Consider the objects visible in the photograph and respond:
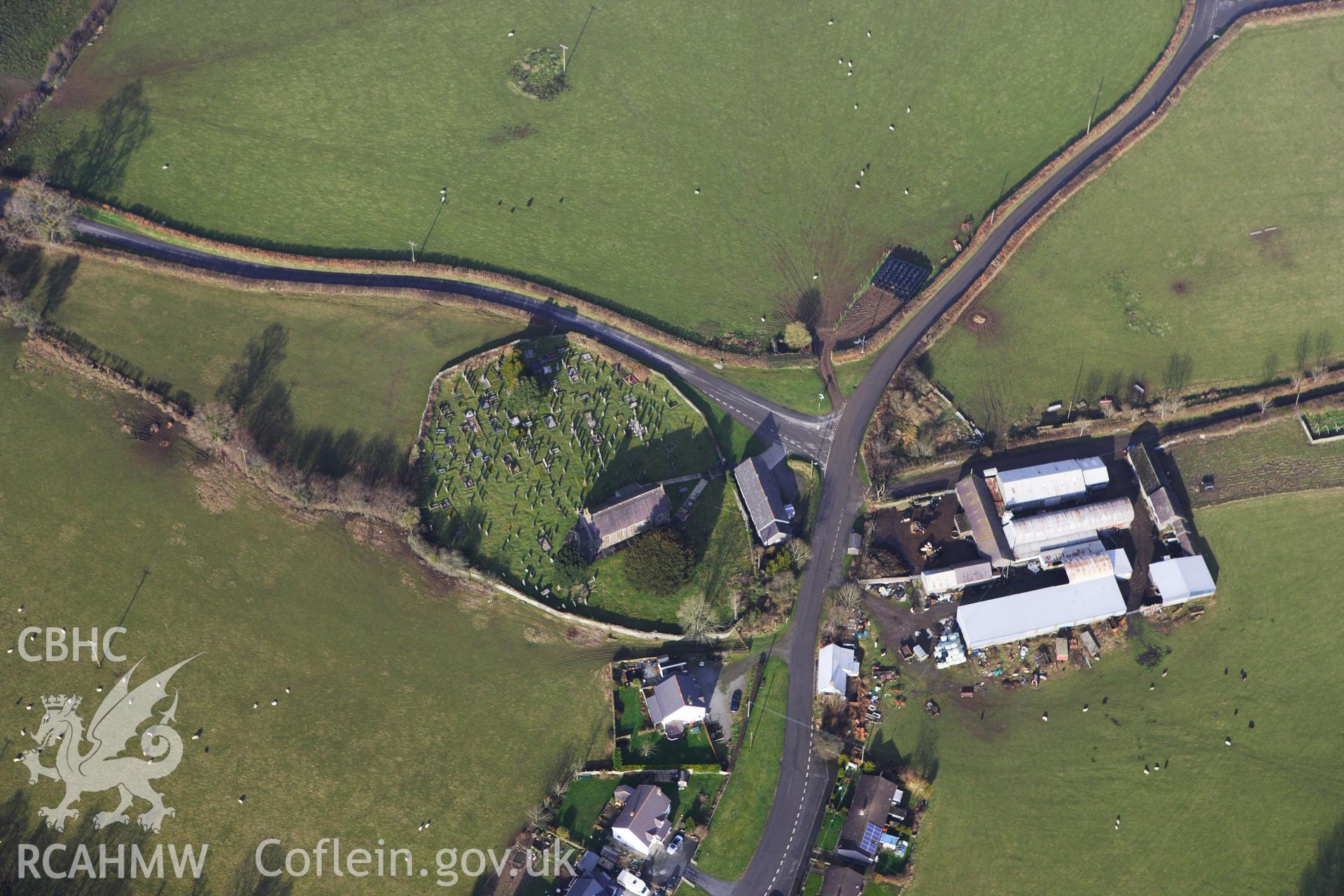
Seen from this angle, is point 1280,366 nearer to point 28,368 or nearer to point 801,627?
point 801,627

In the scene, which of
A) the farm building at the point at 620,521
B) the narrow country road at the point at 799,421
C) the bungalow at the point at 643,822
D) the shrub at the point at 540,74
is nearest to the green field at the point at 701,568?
the farm building at the point at 620,521

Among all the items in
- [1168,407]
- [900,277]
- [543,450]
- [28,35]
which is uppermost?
[28,35]

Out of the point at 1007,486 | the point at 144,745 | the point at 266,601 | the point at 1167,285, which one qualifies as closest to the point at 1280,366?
the point at 1167,285

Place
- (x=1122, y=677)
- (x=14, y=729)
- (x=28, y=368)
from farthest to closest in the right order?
1. (x=28, y=368)
2. (x=1122, y=677)
3. (x=14, y=729)

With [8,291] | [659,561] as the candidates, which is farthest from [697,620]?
[8,291]

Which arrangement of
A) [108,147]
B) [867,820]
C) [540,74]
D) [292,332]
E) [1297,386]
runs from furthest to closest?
[540,74] → [108,147] → [292,332] → [1297,386] → [867,820]

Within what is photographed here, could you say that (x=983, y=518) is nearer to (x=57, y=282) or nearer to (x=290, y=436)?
(x=290, y=436)

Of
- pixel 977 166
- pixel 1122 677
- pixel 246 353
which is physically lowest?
pixel 1122 677

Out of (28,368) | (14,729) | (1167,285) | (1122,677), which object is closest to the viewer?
(14,729)
